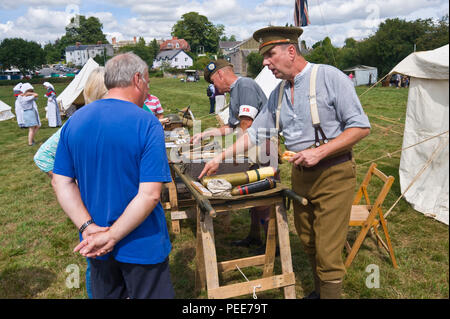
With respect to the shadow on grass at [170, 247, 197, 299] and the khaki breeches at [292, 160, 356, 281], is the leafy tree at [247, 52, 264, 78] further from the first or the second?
the khaki breeches at [292, 160, 356, 281]

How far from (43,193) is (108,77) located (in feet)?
18.9

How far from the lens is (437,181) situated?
0.96 meters

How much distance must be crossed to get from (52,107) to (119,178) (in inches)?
527

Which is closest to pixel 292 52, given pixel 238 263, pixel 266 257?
pixel 266 257

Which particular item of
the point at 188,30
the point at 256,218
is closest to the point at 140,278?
the point at 256,218

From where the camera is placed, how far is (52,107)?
13.2 metres

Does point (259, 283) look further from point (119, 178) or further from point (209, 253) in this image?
point (119, 178)

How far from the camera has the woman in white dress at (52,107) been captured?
1309 centimetres

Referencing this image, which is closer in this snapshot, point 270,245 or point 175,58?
point 270,245

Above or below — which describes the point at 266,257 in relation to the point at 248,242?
above

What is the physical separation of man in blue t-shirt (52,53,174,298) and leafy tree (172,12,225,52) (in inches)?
3317

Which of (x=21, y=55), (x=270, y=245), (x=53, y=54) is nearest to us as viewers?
(x=270, y=245)

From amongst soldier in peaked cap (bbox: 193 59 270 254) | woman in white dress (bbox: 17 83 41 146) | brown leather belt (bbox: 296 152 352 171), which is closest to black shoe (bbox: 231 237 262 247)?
soldier in peaked cap (bbox: 193 59 270 254)
